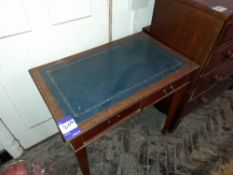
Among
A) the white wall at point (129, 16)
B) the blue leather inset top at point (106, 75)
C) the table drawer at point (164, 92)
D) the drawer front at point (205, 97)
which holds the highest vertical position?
the white wall at point (129, 16)

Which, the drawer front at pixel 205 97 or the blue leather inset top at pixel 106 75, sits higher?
the blue leather inset top at pixel 106 75

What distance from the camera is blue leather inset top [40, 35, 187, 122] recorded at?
90cm

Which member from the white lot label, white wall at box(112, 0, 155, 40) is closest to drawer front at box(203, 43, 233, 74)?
white wall at box(112, 0, 155, 40)

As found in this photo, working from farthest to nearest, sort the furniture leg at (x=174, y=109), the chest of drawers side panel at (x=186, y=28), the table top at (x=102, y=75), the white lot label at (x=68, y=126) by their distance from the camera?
the furniture leg at (x=174, y=109) < the chest of drawers side panel at (x=186, y=28) < the table top at (x=102, y=75) < the white lot label at (x=68, y=126)

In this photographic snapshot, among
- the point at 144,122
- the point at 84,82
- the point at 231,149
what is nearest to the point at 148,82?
the point at 84,82

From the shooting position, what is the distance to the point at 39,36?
1.06 meters

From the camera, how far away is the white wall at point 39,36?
3.17ft

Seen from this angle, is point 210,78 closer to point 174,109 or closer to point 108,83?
point 174,109

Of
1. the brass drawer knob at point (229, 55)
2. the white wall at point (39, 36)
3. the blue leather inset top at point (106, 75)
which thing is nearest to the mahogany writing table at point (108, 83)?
the blue leather inset top at point (106, 75)

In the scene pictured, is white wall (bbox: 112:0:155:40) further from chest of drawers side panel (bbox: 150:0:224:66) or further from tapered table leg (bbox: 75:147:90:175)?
tapered table leg (bbox: 75:147:90:175)

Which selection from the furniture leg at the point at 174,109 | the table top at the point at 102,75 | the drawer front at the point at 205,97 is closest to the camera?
the table top at the point at 102,75

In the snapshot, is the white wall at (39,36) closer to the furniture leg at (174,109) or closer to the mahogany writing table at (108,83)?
the mahogany writing table at (108,83)

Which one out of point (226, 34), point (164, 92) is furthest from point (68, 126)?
point (226, 34)

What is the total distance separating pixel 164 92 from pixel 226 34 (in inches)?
18.7
